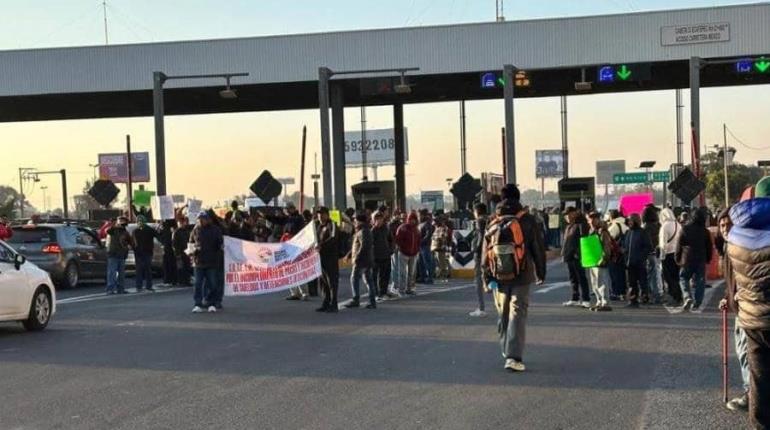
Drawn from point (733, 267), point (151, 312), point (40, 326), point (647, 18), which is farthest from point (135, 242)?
point (647, 18)

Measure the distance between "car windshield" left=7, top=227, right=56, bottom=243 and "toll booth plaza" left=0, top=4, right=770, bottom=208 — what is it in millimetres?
9570

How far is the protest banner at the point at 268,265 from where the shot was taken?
661 inches

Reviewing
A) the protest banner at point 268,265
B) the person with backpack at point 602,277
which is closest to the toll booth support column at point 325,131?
the protest banner at point 268,265

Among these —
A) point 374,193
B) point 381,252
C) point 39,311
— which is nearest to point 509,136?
point 374,193

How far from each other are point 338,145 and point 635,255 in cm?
2189

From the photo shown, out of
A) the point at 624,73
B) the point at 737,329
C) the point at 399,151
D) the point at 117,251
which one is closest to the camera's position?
the point at 737,329

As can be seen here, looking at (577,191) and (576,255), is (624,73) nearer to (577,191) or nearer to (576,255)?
(577,191)

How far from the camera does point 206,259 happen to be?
51.3 ft

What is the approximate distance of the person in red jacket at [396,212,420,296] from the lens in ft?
61.0

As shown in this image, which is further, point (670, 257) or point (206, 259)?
point (670, 257)

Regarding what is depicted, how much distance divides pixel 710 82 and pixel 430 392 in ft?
111

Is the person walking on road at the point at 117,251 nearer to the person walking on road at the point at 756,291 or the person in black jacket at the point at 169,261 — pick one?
the person in black jacket at the point at 169,261

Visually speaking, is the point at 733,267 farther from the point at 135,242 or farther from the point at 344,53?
the point at 344,53

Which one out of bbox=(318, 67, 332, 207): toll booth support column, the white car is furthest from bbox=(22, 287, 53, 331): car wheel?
bbox=(318, 67, 332, 207): toll booth support column
